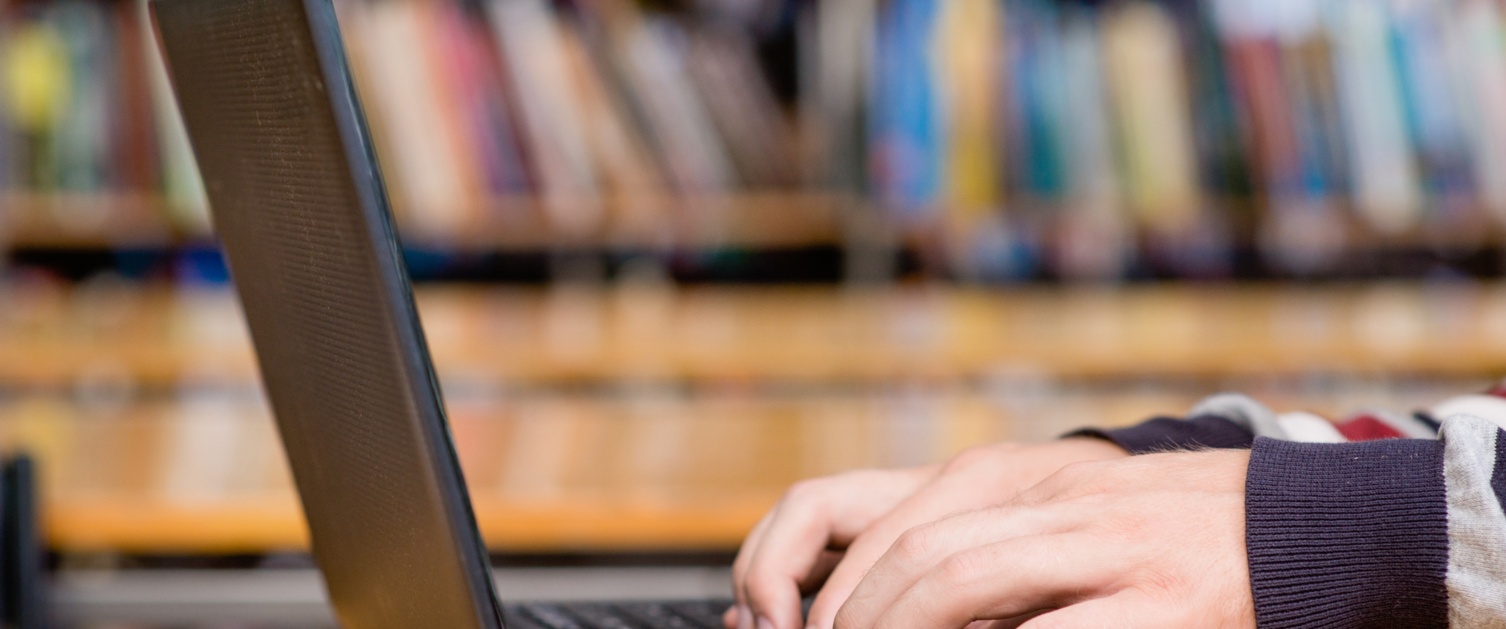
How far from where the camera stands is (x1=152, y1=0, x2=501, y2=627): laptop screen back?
0.40 m

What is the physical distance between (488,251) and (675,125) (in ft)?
2.27

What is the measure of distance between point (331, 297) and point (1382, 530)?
370 mm

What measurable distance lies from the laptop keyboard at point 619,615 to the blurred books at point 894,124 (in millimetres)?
1577

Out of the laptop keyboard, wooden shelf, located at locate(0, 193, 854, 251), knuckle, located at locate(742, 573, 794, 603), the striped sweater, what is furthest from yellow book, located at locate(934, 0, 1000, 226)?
the striped sweater

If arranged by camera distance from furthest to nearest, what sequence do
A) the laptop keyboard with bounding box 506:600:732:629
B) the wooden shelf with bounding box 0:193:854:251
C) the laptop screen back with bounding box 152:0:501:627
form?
the wooden shelf with bounding box 0:193:854:251
the laptop keyboard with bounding box 506:600:732:629
the laptop screen back with bounding box 152:0:501:627

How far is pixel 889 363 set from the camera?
1.92m

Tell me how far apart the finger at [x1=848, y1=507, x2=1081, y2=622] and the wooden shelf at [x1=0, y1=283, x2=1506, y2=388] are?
1.47 m

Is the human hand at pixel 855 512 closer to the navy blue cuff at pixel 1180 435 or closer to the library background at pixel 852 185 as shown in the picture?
the navy blue cuff at pixel 1180 435

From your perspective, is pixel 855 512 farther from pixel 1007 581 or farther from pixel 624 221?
pixel 624 221

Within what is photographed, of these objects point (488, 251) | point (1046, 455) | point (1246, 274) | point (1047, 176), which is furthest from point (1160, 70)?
point (1046, 455)

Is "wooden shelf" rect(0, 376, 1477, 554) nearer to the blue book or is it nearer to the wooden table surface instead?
the wooden table surface

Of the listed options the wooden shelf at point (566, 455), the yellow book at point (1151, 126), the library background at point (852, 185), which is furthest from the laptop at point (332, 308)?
A: the yellow book at point (1151, 126)

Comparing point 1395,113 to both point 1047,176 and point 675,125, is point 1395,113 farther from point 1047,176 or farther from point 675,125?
point 675,125

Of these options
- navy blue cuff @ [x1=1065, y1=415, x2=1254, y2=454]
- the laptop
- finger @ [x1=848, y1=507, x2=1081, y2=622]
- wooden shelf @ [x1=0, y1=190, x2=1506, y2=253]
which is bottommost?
wooden shelf @ [x1=0, y1=190, x2=1506, y2=253]
